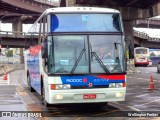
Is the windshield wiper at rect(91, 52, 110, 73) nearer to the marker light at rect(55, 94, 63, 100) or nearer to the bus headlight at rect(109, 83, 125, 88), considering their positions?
the bus headlight at rect(109, 83, 125, 88)

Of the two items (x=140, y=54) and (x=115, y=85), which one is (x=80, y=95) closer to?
(x=115, y=85)

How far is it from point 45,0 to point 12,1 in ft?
55.4

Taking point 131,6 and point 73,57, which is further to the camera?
point 131,6

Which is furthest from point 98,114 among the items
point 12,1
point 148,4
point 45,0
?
point 45,0

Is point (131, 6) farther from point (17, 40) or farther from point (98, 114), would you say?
point (98, 114)

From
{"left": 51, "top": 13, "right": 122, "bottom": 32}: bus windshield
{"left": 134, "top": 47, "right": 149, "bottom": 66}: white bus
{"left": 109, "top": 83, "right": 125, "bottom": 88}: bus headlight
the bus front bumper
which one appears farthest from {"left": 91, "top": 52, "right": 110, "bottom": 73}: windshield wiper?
{"left": 134, "top": 47, "right": 149, "bottom": 66}: white bus

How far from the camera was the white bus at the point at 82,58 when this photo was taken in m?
12.1

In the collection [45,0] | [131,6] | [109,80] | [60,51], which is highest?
[45,0]

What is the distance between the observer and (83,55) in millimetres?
12320

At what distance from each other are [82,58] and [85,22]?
125 cm

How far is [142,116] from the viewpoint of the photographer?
1164 centimetres

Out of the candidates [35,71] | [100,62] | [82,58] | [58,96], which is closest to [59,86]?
[58,96]

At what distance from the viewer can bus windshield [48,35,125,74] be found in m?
12.2

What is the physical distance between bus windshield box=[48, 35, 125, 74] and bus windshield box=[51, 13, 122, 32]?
0.90 ft
